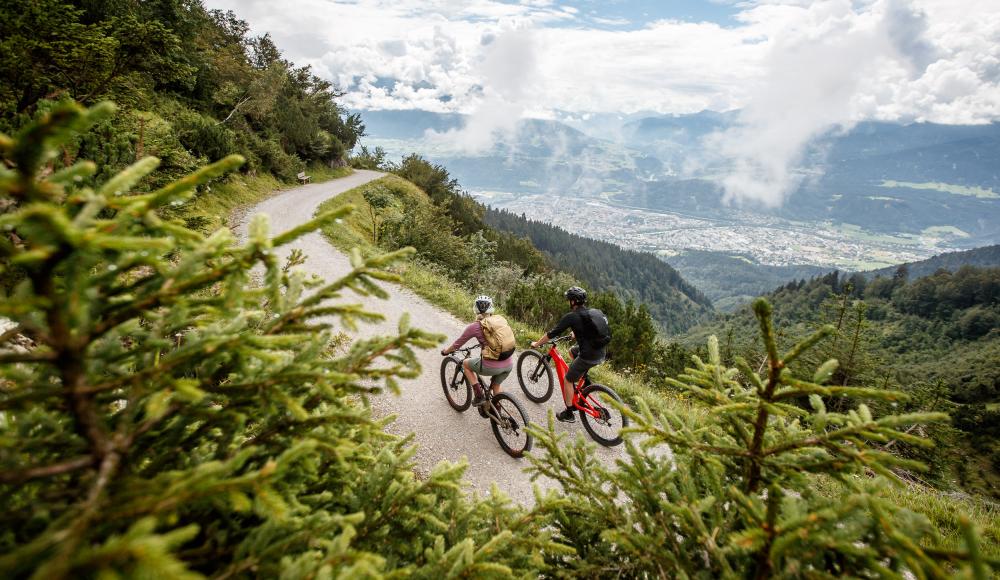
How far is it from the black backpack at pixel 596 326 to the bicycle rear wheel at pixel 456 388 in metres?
2.45

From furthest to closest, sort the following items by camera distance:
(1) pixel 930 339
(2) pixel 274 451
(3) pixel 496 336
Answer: (1) pixel 930 339, (3) pixel 496 336, (2) pixel 274 451

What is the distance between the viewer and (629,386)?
30.1 ft

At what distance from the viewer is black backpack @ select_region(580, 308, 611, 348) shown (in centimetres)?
659

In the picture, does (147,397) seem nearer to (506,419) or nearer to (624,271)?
(506,419)

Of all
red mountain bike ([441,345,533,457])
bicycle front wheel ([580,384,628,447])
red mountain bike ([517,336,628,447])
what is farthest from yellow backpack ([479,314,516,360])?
bicycle front wheel ([580,384,628,447])

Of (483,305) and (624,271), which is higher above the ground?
(483,305)

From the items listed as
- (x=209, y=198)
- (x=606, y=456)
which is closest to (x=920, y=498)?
(x=606, y=456)

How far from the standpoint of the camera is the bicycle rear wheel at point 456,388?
7679 mm

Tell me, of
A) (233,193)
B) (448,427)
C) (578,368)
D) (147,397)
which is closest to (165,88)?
(233,193)

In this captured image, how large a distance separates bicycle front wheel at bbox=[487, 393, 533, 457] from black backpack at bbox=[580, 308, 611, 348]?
1657 millimetres

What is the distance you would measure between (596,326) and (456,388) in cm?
293

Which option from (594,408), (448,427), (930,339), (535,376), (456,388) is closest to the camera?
(594,408)

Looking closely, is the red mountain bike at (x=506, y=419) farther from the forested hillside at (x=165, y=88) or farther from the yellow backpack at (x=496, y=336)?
the forested hillside at (x=165, y=88)

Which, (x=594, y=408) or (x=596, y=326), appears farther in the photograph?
(x=594, y=408)
